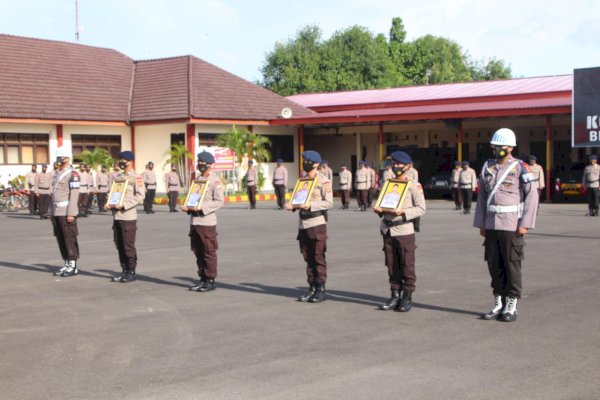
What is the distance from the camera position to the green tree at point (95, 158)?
116ft

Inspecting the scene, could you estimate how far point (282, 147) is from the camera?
42.0 m

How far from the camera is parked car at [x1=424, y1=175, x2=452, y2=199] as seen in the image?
35.3 meters

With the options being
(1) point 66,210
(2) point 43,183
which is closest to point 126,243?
(1) point 66,210

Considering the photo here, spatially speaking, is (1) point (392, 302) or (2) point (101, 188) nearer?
(1) point (392, 302)

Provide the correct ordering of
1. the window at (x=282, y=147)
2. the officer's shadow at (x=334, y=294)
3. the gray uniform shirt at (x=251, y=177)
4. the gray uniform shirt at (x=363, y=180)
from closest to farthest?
1. the officer's shadow at (x=334, y=294)
2. the gray uniform shirt at (x=363, y=180)
3. the gray uniform shirt at (x=251, y=177)
4. the window at (x=282, y=147)

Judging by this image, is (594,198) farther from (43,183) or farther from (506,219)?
(43,183)

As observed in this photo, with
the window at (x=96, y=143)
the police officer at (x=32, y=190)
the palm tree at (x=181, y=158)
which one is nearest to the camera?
the police officer at (x=32, y=190)

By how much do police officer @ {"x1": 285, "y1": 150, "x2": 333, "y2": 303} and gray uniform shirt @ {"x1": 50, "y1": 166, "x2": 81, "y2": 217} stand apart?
4177 mm

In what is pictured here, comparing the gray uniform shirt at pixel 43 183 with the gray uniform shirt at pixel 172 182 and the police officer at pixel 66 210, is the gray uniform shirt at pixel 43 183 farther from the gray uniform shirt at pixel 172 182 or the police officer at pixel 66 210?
the police officer at pixel 66 210

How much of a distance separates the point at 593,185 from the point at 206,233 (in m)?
16.5

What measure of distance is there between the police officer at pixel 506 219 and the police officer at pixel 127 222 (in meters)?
5.59

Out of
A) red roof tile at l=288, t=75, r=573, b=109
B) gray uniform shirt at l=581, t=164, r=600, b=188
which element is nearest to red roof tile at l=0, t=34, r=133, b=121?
red roof tile at l=288, t=75, r=573, b=109

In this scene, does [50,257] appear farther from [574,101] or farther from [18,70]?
[18,70]

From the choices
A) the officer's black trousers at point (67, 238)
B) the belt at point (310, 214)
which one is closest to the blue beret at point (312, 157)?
the belt at point (310, 214)
